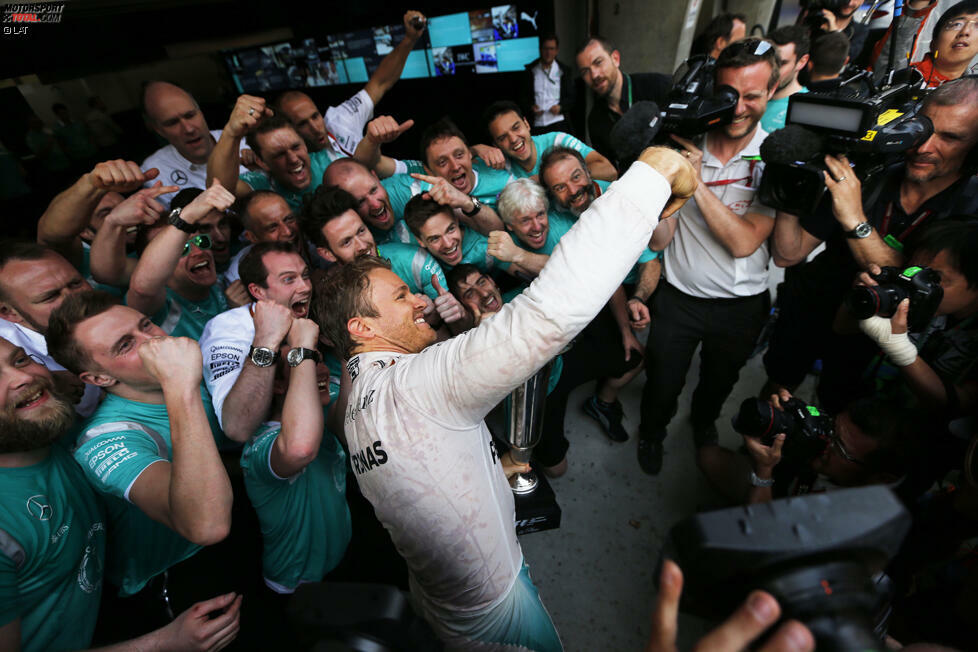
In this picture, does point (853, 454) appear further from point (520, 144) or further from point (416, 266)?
point (520, 144)

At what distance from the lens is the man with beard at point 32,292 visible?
5.86ft

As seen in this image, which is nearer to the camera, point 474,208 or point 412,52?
point 474,208

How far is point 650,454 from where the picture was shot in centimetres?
275

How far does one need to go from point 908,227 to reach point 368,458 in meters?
2.43

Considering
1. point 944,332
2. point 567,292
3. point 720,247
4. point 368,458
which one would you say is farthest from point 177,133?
point 944,332

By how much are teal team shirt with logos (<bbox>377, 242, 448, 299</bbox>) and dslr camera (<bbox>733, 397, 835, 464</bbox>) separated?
159cm

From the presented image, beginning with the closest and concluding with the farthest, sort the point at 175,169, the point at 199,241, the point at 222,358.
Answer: the point at 222,358 → the point at 199,241 → the point at 175,169

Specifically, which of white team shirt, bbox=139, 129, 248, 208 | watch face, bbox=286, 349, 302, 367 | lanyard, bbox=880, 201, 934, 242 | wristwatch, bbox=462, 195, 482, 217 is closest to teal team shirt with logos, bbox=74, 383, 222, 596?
watch face, bbox=286, 349, 302, 367

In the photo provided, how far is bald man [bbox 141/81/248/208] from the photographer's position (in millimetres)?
2715

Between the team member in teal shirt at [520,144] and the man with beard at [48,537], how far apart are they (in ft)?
9.03

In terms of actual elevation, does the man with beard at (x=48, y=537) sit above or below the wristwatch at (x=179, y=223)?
below

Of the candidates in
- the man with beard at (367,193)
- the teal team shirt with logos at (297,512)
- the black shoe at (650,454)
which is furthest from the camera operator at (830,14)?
the teal team shirt with logos at (297,512)

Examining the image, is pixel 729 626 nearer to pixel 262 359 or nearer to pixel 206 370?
pixel 262 359

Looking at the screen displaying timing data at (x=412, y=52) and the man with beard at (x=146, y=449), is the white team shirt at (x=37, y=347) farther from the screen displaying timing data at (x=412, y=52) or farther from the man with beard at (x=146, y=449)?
the screen displaying timing data at (x=412, y=52)
